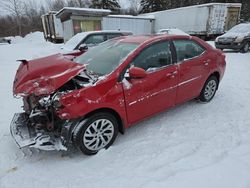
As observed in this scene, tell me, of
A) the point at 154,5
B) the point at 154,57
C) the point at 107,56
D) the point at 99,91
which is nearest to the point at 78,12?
the point at 107,56

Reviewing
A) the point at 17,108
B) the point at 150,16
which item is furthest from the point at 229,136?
the point at 150,16

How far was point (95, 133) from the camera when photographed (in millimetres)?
3107

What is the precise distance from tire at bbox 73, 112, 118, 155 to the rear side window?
1722 mm

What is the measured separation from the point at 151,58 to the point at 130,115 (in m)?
0.99

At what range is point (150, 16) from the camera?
88.8 ft

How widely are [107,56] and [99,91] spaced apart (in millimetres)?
918

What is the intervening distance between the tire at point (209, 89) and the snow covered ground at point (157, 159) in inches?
20.8

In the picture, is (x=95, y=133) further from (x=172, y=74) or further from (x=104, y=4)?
(x=104, y=4)

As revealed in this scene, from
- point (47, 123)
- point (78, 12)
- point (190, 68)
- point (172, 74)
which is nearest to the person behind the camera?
point (47, 123)

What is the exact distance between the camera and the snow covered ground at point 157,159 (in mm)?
2662

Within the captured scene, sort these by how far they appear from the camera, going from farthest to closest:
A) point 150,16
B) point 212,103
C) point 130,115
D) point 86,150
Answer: point 150,16, point 212,103, point 130,115, point 86,150

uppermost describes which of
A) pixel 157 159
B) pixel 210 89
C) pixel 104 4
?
pixel 104 4

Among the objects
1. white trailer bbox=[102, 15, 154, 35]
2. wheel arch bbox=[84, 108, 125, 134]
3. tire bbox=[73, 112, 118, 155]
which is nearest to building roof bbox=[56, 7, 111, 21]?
white trailer bbox=[102, 15, 154, 35]

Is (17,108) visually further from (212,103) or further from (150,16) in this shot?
(150,16)
